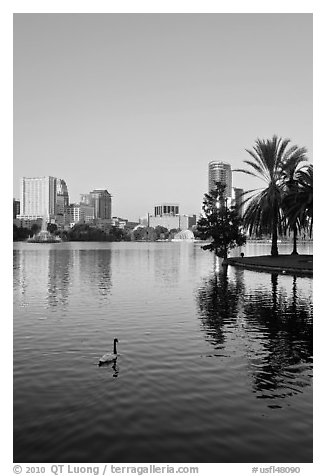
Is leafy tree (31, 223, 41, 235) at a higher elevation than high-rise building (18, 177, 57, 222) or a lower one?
lower

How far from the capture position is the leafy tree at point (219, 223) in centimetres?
5553

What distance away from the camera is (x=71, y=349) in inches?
569

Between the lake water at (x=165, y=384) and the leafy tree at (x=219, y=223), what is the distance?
32.9 m

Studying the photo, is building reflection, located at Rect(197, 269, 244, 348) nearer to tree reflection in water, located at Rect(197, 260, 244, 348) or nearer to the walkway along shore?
tree reflection in water, located at Rect(197, 260, 244, 348)

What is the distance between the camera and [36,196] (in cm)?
16400

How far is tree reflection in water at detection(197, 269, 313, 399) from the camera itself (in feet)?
37.5

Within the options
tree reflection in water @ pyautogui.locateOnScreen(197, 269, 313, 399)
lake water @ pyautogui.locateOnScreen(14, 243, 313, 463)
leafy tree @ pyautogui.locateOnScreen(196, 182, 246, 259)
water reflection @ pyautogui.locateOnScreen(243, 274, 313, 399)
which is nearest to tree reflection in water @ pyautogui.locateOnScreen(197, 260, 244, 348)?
tree reflection in water @ pyautogui.locateOnScreen(197, 269, 313, 399)

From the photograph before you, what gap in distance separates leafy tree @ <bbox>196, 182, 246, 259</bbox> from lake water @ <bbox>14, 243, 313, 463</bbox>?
1294 inches

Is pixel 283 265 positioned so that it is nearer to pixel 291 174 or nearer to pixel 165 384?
pixel 291 174

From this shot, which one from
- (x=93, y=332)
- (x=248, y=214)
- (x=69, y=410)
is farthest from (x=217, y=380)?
(x=248, y=214)

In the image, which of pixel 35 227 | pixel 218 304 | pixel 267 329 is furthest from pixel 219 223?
pixel 35 227

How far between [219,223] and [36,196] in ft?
399

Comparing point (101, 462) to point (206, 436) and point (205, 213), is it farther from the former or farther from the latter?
point (205, 213)
